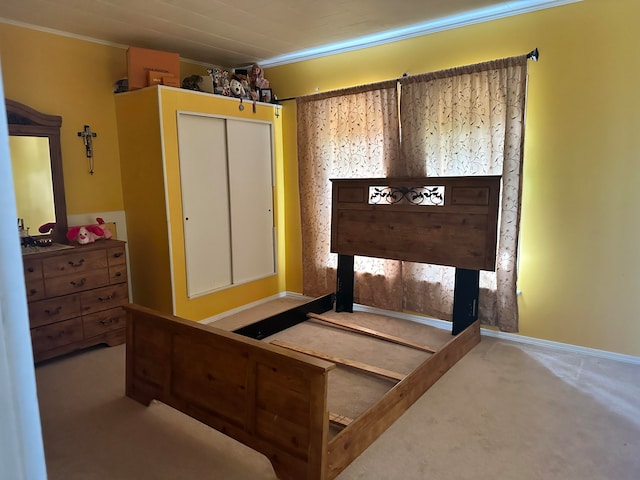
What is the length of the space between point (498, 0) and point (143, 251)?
3491mm

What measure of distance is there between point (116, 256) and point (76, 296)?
16.8 inches

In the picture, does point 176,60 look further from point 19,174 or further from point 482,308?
point 482,308

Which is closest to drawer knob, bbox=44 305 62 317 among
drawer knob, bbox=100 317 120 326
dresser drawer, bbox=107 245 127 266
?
drawer knob, bbox=100 317 120 326

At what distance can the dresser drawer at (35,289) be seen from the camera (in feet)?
10.2

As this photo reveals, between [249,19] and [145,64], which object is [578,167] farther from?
[145,64]

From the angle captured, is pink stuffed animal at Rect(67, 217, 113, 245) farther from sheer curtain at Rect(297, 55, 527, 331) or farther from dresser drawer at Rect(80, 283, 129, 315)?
sheer curtain at Rect(297, 55, 527, 331)

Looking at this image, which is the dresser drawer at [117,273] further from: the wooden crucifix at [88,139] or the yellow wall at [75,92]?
the wooden crucifix at [88,139]

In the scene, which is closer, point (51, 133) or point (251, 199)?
point (51, 133)

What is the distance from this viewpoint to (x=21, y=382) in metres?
0.39

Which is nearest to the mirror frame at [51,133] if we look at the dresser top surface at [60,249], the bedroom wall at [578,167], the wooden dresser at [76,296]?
the dresser top surface at [60,249]

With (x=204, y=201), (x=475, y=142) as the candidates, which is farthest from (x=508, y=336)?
(x=204, y=201)

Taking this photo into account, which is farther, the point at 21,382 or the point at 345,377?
the point at 345,377

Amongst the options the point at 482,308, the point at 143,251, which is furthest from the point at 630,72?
the point at 143,251

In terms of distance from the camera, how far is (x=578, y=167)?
3.20 meters
